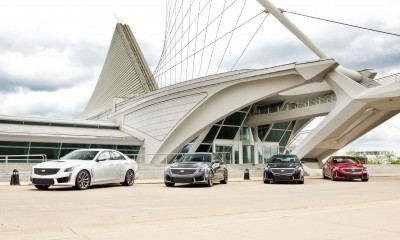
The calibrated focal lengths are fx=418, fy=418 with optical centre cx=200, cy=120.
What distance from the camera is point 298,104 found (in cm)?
3938

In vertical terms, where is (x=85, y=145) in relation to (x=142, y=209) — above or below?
above

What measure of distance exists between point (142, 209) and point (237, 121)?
3424 cm

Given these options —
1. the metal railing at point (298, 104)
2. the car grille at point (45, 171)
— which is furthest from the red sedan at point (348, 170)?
the car grille at point (45, 171)

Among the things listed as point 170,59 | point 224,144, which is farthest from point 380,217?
point 170,59

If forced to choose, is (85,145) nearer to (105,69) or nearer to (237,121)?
(237,121)

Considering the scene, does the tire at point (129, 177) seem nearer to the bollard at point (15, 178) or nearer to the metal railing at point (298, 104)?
the bollard at point (15, 178)

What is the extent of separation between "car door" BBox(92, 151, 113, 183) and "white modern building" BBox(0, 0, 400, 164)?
14.6 m

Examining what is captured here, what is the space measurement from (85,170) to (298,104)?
94.3ft

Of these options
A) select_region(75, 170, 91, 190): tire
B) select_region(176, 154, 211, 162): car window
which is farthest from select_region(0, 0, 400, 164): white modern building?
select_region(75, 170, 91, 190): tire

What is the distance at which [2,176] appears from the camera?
2230 centimetres

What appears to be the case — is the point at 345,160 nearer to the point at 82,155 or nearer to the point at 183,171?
the point at 183,171

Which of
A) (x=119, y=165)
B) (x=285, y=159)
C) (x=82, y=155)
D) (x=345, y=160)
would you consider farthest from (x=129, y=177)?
(x=345, y=160)

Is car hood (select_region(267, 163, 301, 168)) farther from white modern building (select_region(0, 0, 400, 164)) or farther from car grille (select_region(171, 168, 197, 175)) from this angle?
white modern building (select_region(0, 0, 400, 164))

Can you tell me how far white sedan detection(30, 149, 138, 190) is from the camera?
1335 centimetres
